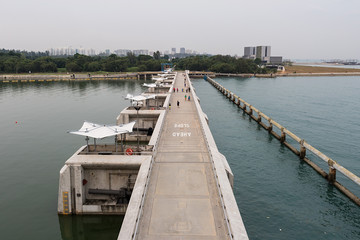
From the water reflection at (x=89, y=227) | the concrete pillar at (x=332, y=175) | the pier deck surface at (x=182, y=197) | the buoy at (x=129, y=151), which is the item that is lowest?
the water reflection at (x=89, y=227)

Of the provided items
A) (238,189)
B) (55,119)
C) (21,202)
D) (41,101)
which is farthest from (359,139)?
(41,101)

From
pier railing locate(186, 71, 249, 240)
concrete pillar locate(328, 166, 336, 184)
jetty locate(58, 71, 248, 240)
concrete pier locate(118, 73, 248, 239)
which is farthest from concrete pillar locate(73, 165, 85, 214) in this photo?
concrete pillar locate(328, 166, 336, 184)

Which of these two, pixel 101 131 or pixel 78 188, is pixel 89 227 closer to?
pixel 78 188

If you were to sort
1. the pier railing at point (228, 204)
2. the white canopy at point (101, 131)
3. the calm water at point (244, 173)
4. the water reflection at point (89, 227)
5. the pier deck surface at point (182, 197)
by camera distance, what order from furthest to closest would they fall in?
the white canopy at point (101, 131)
the calm water at point (244, 173)
the water reflection at point (89, 227)
the pier deck surface at point (182, 197)
the pier railing at point (228, 204)

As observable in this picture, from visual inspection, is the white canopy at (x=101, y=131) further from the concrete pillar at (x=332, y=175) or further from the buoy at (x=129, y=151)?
the concrete pillar at (x=332, y=175)

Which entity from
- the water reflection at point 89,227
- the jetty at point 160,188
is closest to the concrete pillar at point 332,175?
the jetty at point 160,188

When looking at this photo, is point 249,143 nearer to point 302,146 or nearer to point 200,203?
point 302,146

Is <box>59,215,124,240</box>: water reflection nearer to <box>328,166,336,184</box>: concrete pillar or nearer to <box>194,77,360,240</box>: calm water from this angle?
<box>194,77,360,240</box>: calm water
